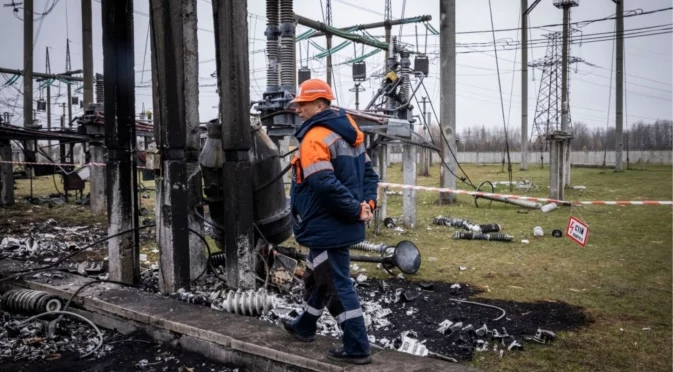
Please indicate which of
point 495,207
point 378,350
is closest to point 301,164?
point 378,350

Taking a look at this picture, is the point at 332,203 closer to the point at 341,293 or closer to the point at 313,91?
the point at 341,293

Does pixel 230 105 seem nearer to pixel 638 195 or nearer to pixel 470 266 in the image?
pixel 470 266

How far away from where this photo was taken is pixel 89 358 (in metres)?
4.59

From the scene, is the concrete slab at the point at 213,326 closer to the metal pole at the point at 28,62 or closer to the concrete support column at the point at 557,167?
the concrete support column at the point at 557,167

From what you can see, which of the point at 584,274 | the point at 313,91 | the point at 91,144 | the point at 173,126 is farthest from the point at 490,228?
the point at 91,144

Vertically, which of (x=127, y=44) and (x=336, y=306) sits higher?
(x=127, y=44)

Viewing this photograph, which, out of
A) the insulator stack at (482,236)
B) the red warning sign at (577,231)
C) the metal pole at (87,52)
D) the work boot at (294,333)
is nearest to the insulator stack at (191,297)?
the work boot at (294,333)

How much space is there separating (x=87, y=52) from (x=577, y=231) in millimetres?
14435

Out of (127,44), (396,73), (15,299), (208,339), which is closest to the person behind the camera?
(208,339)

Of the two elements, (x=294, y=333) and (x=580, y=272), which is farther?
(x=580, y=272)

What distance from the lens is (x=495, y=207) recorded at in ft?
52.6

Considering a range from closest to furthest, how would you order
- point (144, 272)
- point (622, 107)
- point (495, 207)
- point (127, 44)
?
point (127, 44), point (144, 272), point (495, 207), point (622, 107)

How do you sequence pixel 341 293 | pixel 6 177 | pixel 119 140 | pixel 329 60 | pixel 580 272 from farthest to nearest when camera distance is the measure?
1. pixel 329 60
2. pixel 6 177
3. pixel 580 272
4. pixel 119 140
5. pixel 341 293

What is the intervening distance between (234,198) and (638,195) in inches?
704
